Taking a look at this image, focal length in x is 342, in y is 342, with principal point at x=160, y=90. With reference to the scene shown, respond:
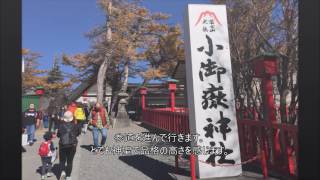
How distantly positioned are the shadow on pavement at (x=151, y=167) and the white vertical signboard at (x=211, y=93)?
27.6 inches

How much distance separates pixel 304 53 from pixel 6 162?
9.80ft

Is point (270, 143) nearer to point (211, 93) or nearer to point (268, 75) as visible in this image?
point (268, 75)

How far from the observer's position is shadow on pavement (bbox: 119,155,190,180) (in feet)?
18.3

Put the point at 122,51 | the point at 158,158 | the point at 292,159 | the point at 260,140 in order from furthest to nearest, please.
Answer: the point at 122,51 < the point at 158,158 < the point at 260,140 < the point at 292,159

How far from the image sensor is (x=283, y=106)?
19.9 feet

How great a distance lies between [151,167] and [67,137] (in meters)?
1.74

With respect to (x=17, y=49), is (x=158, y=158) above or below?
below

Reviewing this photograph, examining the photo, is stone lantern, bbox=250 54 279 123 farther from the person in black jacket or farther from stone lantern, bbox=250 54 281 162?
the person in black jacket

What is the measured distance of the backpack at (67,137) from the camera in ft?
16.8

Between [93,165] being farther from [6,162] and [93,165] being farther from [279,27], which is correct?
[279,27]

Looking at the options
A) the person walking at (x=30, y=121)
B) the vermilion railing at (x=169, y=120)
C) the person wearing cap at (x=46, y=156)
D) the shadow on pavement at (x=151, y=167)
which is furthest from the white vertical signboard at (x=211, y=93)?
the person walking at (x=30, y=121)

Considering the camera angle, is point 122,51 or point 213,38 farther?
point 122,51

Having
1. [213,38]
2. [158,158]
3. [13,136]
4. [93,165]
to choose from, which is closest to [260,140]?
[213,38]

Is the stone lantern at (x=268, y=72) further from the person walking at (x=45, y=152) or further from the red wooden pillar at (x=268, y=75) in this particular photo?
the person walking at (x=45, y=152)
